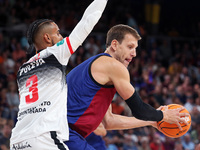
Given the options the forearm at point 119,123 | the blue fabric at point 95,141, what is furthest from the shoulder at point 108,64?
the blue fabric at point 95,141

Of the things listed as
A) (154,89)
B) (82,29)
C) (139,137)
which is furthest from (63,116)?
(154,89)

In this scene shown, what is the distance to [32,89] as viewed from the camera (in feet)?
9.96

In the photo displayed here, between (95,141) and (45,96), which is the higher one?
(45,96)

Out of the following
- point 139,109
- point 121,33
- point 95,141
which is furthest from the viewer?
point 95,141

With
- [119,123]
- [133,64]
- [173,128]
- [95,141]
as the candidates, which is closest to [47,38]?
[119,123]

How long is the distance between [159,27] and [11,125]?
37.5ft

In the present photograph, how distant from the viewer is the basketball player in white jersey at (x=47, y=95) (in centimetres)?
285

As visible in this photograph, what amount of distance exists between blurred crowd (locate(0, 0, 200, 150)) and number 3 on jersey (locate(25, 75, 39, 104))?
171 inches

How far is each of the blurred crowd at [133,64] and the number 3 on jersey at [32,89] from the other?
4340 mm

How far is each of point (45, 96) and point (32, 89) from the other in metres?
0.17

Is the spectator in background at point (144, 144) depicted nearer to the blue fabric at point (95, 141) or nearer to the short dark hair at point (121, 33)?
the blue fabric at point (95, 141)

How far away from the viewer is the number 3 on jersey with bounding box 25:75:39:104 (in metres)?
3.00

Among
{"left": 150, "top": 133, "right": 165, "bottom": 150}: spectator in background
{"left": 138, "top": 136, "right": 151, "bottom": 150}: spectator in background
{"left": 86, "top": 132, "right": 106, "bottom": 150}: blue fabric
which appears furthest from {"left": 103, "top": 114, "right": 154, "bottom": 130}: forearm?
{"left": 150, "top": 133, "right": 165, "bottom": 150}: spectator in background

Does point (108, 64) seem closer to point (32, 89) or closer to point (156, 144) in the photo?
point (32, 89)
